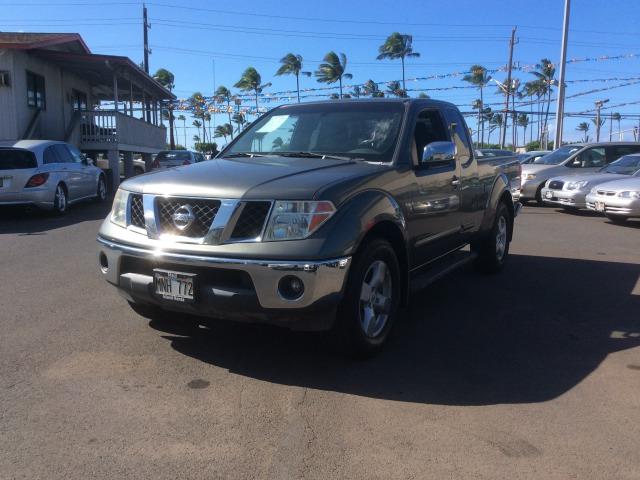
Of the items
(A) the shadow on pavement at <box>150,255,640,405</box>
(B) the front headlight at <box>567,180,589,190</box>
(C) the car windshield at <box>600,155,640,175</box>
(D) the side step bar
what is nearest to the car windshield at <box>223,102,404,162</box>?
(D) the side step bar

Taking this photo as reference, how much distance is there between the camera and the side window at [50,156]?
11.9m

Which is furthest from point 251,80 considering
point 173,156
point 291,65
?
point 173,156

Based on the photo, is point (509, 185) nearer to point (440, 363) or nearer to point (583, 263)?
point (583, 263)

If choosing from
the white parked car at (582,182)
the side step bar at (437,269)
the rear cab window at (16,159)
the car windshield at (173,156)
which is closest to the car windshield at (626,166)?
the white parked car at (582,182)

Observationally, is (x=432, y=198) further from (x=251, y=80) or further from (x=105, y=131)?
(x=251, y=80)

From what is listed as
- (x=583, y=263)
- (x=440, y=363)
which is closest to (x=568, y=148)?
(x=583, y=263)

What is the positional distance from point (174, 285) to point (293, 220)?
0.86 m

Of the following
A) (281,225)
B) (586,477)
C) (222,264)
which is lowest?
(586,477)

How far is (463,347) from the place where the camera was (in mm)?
4473

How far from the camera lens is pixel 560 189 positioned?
47.0 ft

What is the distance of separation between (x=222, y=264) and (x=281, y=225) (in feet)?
1.39

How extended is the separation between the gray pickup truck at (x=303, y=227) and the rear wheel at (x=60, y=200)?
8.08m

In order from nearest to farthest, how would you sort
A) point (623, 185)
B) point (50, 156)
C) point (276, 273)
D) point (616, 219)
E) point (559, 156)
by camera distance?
1. point (276, 273)
2. point (623, 185)
3. point (50, 156)
4. point (616, 219)
5. point (559, 156)

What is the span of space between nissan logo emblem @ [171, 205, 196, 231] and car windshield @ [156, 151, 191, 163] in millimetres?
19471
